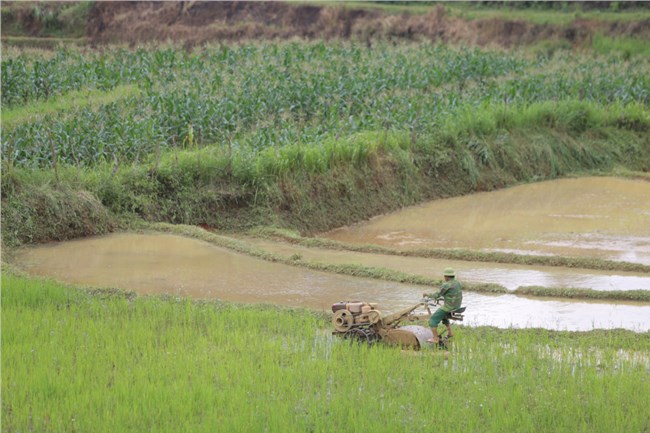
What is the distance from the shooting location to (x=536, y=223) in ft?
46.1

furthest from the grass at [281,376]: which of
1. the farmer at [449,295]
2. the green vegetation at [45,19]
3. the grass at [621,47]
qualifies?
the green vegetation at [45,19]

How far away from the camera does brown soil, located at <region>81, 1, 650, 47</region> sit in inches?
1164

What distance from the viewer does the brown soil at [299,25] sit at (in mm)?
29578

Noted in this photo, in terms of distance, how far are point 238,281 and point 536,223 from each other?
5.57 m

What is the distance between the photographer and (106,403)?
19.9 ft

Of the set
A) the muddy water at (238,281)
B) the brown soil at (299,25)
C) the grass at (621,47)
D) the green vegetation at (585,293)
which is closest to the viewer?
the muddy water at (238,281)

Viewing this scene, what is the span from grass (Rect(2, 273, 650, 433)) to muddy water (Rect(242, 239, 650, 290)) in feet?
7.40

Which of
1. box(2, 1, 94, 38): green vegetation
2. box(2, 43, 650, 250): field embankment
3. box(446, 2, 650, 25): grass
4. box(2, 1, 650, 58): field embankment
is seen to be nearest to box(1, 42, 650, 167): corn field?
box(2, 43, 650, 250): field embankment

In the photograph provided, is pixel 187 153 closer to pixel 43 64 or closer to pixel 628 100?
pixel 43 64

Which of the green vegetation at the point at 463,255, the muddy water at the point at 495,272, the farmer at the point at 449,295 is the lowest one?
the farmer at the point at 449,295

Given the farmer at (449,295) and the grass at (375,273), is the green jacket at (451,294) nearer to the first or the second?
the farmer at (449,295)

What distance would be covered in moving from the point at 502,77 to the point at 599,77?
7.42 feet

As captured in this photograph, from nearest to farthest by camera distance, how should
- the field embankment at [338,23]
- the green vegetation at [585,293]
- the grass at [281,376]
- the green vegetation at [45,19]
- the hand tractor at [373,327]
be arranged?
the grass at [281,376], the hand tractor at [373,327], the green vegetation at [585,293], the field embankment at [338,23], the green vegetation at [45,19]

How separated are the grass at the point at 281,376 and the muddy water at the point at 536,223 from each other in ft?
14.4
